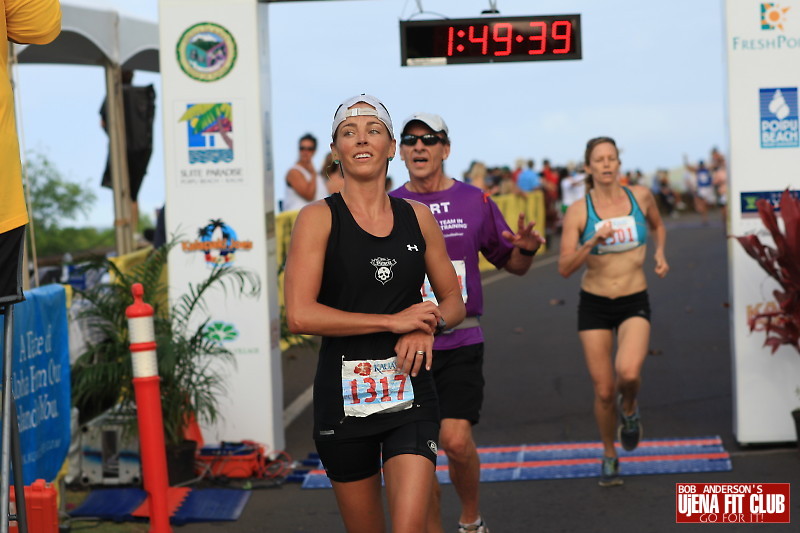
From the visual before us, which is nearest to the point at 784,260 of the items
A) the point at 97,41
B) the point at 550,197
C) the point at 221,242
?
the point at 221,242

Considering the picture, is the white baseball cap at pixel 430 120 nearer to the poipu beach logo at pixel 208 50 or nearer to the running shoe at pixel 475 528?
the running shoe at pixel 475 528

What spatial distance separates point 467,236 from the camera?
7.07 m

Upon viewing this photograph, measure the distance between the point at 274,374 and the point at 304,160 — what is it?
7815 mm

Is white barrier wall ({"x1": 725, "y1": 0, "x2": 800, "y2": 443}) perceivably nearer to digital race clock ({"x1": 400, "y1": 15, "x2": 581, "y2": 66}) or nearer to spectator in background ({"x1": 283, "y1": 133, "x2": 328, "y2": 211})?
digital race clock ({"x1": 400, "y1": 15, "x2": 581, "y2": 66})

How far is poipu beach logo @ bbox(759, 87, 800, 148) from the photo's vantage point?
30.2 feet

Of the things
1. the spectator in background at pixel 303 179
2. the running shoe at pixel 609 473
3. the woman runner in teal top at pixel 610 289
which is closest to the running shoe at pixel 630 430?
the woman runner in teal top at pixel 610 289

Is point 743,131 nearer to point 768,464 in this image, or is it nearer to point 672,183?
point 768,464

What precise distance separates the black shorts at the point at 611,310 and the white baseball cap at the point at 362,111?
3.91 m

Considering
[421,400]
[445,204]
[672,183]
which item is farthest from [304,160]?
[672,183]

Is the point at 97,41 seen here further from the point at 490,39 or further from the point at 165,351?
the point at 490,39

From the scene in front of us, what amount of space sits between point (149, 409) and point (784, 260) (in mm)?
4433

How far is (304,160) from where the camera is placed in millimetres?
17250

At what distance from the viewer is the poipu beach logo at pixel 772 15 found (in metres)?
9.11

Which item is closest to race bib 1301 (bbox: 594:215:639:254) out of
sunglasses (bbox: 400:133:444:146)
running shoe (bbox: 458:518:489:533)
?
sunglasses (bbox: 400:133:444:146)
